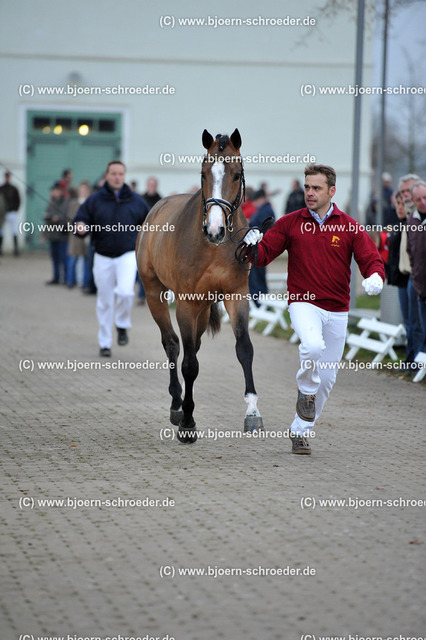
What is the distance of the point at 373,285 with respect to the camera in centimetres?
731

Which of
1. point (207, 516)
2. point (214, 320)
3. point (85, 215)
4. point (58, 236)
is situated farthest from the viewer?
point (58, 236)

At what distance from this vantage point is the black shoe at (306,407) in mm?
7762

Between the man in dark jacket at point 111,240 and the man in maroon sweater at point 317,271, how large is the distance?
5618 mm

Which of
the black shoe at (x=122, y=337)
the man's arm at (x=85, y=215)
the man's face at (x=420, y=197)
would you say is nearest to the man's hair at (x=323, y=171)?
the man's face at (x=420, y=197)

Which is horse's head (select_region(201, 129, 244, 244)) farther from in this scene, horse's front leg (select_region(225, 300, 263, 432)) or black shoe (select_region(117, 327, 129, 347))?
black shoe (select_region(117, 327, 129, 347))

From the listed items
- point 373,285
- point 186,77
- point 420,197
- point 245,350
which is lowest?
point 245,350

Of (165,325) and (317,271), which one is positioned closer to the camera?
(317,271)

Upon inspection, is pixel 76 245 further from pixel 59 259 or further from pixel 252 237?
pixel 252 237

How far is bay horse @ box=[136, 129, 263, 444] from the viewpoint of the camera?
7883mm

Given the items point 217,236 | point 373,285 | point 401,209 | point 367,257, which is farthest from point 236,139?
point 401,209

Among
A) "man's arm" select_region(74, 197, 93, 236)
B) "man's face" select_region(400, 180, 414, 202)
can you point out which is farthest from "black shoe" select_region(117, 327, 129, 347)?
"man's face" select_region(400, 180, 414, 202)

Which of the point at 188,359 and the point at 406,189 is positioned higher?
the point at 406,189

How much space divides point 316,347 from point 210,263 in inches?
50.1

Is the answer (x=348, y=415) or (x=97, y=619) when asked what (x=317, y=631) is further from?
(x=348, y=415)
